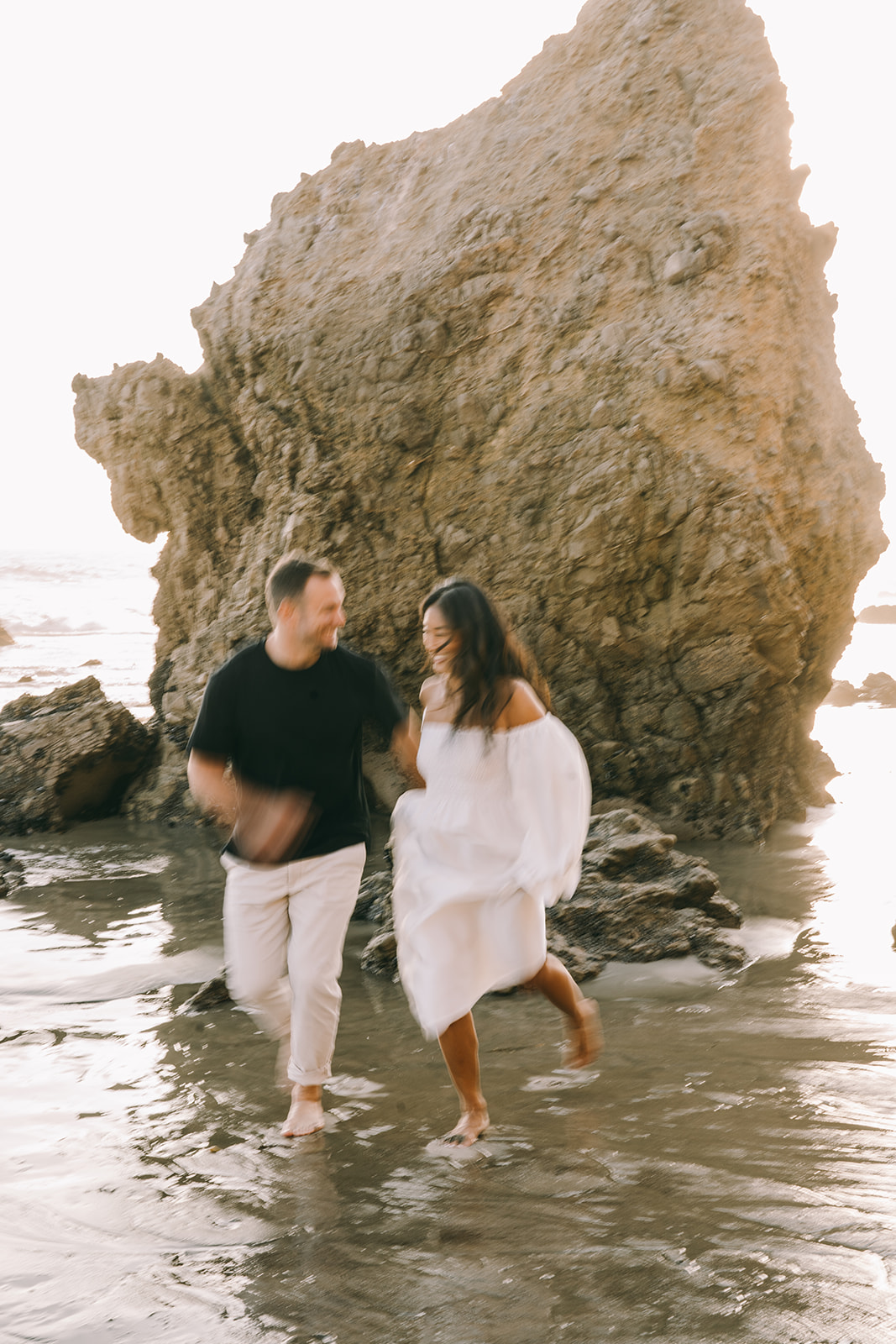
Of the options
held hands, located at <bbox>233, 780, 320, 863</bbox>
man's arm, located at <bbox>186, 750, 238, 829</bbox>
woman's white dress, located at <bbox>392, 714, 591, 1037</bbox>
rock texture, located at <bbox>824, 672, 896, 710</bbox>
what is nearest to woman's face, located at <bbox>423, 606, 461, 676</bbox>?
woman's white dress, located at <bbox>392, 714, 591, 1037</bbox>

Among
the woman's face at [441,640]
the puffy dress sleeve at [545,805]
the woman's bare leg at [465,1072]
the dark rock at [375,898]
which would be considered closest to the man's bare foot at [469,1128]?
the woman's bare leg at [465,1072]

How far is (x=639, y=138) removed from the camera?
8156mm

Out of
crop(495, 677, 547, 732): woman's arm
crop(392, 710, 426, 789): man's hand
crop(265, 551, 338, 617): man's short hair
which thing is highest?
crop(265, 551, 338, 617): man's short hair

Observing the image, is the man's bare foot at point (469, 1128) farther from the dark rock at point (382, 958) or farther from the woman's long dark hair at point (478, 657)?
the dark rock at point (382, 958)

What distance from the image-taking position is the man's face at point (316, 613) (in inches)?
146

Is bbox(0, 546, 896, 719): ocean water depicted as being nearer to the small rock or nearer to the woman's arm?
the small rock

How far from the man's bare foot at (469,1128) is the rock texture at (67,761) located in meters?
6.61

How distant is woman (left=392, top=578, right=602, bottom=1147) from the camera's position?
369 cm

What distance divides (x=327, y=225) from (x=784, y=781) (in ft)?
19.3

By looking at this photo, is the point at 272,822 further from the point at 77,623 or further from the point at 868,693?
the point at 77,623

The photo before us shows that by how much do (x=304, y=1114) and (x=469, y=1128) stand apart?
1.86ft

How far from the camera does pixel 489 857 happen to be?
3723 millimetres

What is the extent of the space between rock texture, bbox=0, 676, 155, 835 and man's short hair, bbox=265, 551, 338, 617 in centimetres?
625

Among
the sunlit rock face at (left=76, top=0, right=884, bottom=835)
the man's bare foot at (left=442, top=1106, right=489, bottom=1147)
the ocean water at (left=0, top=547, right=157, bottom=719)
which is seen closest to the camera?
the man's bare foot at (left=442, top=1106, right=489, bottom=1147)
